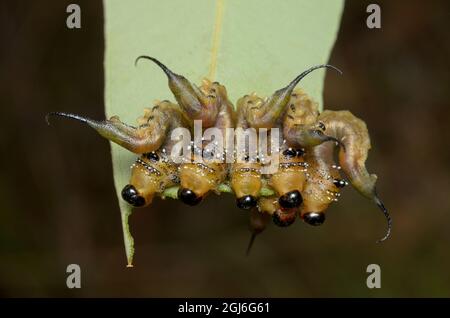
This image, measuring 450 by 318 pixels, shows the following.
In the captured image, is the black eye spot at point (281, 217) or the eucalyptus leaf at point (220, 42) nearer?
the eucalyptus leaf at point (220, 42)

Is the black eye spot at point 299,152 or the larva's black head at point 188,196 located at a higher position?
the black eye spot at point 299,152

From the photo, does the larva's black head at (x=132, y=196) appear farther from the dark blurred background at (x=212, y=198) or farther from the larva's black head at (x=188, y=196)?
the dark blurred background at (x=212, y=198)

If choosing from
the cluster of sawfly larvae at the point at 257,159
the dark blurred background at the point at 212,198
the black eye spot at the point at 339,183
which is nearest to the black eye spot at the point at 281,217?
the cluster of sawfly larvae at the point at 257,159

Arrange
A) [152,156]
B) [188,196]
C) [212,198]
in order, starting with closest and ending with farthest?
[188,196]
[152,156]
[212,198]

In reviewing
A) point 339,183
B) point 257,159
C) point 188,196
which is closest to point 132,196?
point 188,196

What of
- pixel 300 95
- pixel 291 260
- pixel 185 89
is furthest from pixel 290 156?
pixel 291 260

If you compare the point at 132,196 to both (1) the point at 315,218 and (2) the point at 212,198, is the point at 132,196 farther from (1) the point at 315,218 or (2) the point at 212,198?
(2) the point at 212,198
